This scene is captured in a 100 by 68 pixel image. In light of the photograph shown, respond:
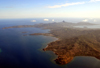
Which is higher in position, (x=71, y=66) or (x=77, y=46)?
(x=77, y=46)

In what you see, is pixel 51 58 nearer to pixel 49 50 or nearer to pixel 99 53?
pixel 49 50

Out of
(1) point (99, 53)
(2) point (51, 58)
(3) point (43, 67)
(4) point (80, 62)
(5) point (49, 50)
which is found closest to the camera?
(3) point (43, 67)

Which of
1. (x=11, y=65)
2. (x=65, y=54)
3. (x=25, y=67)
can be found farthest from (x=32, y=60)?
(x=65, y=54)

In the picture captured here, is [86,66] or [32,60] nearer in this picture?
[86,66]

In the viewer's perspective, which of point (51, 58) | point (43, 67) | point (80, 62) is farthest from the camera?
point (51, 58)

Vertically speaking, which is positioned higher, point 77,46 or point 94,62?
point 77,46

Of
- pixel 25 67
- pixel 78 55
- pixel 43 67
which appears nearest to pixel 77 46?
pixel 78 55

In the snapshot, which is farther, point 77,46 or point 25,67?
point 77,46

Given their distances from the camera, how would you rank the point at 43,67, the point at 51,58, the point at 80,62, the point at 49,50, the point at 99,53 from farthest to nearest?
1. the point at 49,50
2. the point at 99,53
3. the point at 51,58
4. the point at 80,62
5. the point at 43,67

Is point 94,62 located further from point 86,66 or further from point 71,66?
point 71,66
